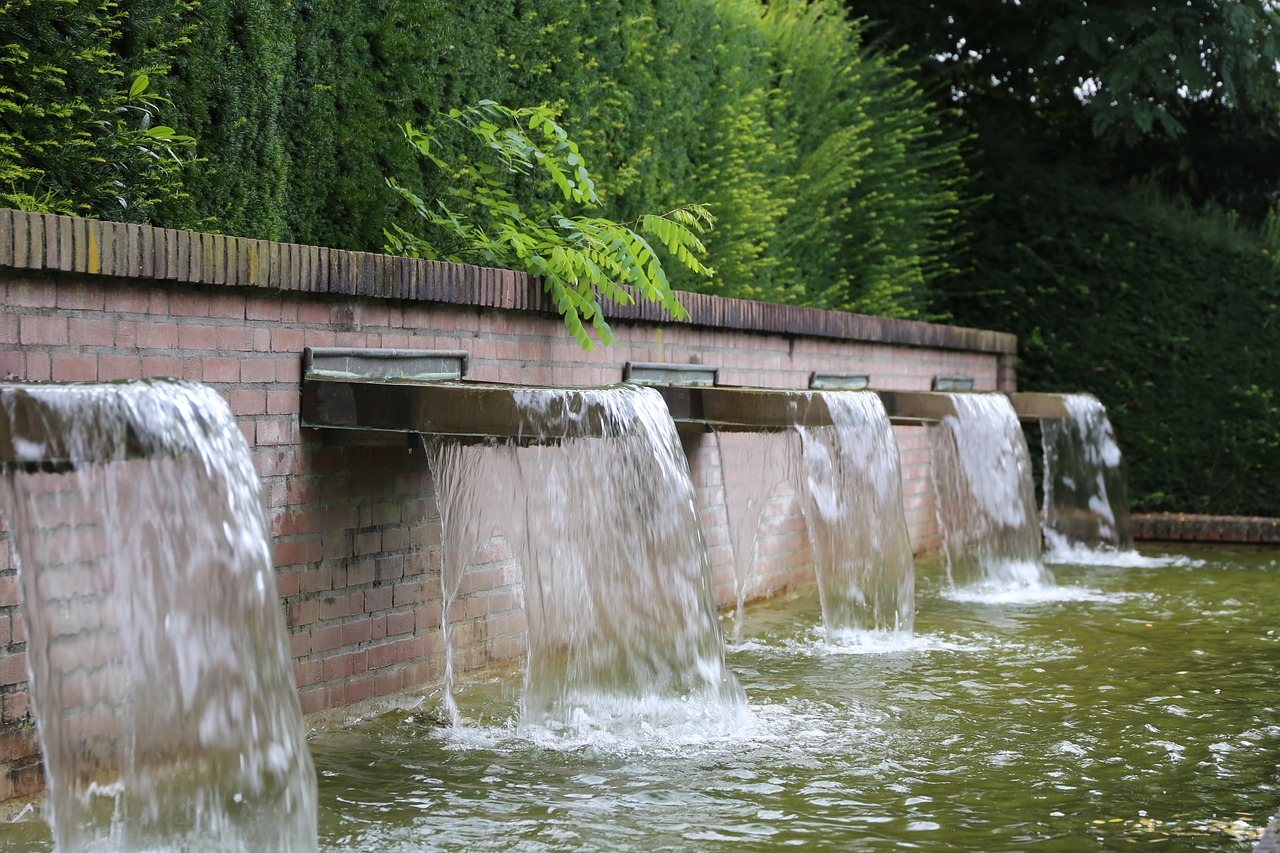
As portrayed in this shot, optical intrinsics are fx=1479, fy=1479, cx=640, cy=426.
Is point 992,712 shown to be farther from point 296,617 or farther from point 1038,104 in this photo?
point 1038,104

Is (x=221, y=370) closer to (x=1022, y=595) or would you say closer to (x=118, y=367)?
(x=118, y=367)

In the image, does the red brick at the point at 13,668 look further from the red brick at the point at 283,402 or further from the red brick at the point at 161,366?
the red brick at the point at 283,402

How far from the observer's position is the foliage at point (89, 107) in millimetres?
4785

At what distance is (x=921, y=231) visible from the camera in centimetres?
1337

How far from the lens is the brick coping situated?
3.82 meters

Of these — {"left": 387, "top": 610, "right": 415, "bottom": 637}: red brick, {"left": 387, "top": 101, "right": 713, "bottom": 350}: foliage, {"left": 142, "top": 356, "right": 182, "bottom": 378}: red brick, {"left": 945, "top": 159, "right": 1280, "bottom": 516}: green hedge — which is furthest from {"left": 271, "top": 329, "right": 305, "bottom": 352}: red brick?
{"left": 945, "top": 159, "right": 1280, "bottom": 516}: green hedge

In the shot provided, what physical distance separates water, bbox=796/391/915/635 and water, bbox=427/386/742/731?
171cm

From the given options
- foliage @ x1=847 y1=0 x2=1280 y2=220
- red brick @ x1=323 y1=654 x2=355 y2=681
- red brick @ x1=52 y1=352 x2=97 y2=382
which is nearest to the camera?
red brick @ x1=52 y1=352 x2=97 y2=382

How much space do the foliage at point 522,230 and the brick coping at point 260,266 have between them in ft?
0.61

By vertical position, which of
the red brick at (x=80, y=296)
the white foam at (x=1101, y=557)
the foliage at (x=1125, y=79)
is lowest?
the white foam at (x=1101, y=557)

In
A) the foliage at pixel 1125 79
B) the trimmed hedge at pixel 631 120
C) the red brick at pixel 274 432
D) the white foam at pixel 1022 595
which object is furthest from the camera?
the foliage at pixel 1125 79

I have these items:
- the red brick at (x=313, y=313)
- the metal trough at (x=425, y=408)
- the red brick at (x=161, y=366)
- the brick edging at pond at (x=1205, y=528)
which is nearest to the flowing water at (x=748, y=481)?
the metal trough at (x=425, y=408)

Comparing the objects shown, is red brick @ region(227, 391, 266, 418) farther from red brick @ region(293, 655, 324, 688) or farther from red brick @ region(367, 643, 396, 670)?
red brick @ region(367, 643, 396, 670)

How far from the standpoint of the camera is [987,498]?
9.17 m
